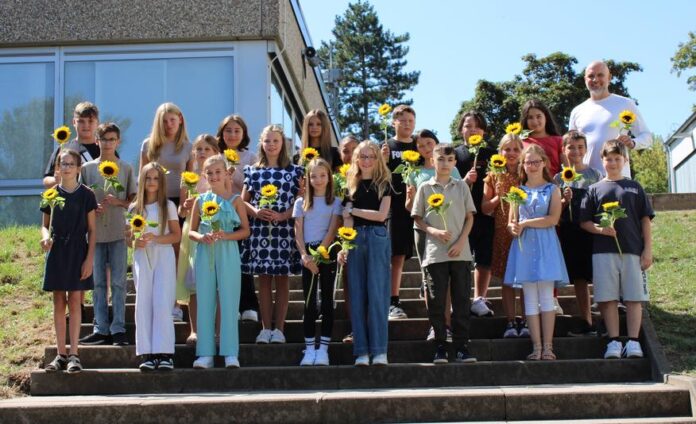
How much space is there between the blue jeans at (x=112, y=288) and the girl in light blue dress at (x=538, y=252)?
11.0 feet

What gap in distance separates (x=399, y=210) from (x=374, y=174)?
97cm

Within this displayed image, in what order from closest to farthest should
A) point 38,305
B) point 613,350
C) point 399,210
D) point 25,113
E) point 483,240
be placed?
point 613,350, point 483,240, point 399,210, point 38,305, point 25,113

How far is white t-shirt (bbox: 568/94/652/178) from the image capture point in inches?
314

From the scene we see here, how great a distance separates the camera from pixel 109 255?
7.48 metres

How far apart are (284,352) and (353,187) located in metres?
1.52

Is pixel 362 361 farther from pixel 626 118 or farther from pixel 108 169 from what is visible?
pixel 626 118

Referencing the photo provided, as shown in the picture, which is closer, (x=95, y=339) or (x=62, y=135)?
(x=95, y=339)

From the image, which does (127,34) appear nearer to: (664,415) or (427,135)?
(427,135)

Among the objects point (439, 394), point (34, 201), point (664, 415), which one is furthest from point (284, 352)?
point (34, 201)

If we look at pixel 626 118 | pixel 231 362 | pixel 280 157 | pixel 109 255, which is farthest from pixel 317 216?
pixel 626 118

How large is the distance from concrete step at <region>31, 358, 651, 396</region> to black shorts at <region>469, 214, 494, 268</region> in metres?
1.27

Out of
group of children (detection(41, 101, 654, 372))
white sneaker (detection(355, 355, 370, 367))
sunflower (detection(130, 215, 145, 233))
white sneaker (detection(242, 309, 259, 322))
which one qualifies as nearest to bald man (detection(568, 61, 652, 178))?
group of children (detection(41, 101, 654, 372))

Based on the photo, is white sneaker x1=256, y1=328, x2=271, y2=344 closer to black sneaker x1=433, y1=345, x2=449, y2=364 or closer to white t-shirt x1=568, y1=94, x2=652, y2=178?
black sneaker x1=433, y1=345, x2=449, y2=364

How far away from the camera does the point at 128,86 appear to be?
13.2m
